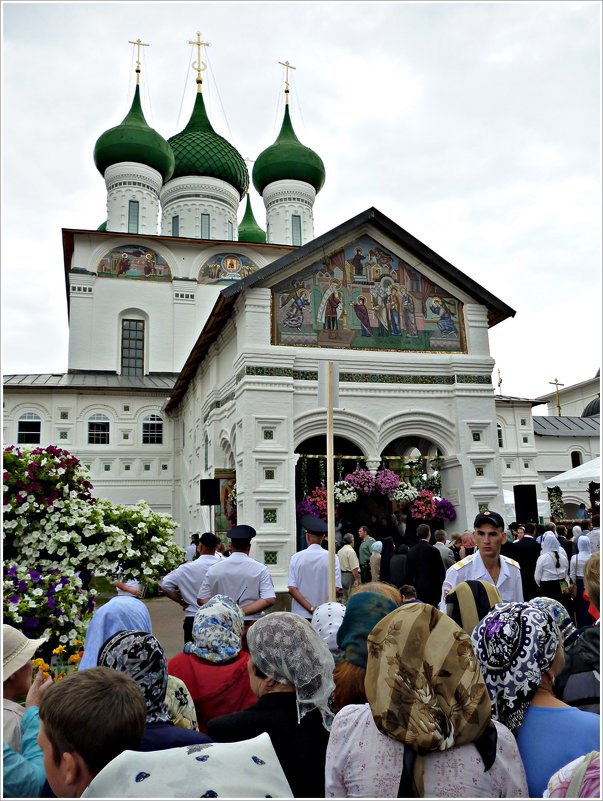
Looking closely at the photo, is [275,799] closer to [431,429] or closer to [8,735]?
[8,735]

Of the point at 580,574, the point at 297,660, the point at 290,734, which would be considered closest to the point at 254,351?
the point at 580,574

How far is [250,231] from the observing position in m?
38.7

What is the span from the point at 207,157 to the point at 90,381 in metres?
13.1

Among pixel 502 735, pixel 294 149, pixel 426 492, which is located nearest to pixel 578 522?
pixel 426 492

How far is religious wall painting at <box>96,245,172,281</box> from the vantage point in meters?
29.3

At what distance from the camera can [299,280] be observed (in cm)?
1446

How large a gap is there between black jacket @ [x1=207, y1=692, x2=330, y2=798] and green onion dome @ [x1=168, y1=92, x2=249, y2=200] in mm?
33157

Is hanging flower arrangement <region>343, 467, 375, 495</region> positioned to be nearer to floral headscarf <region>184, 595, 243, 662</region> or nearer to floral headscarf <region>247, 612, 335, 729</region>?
floral headscarf <region>184, 595, 243, 662</region>

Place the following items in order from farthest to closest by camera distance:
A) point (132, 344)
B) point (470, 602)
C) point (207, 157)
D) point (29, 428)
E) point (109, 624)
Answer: point (207, 157), point (132, 344), point (29, 428), point (470, 602), point (109, 624)

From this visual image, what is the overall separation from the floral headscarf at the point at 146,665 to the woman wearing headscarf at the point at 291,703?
250 millimetres

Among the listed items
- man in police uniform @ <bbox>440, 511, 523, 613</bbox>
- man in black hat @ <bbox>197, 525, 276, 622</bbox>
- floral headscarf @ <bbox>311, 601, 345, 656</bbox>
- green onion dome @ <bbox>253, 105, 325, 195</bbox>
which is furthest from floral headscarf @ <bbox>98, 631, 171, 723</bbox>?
green onion dome @ <bbox>253, 105, 325, 195</bbox>

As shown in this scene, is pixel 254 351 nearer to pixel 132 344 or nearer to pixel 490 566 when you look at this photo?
pixel 490 566

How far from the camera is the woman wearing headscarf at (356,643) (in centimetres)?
284

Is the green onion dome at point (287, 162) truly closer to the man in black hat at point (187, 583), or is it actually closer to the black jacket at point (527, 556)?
the black jacket at point (527, 556)
